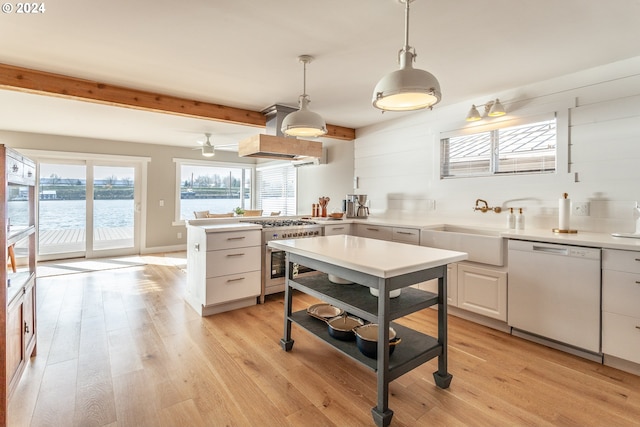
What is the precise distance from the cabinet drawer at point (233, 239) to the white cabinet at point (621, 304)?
2.99 metres

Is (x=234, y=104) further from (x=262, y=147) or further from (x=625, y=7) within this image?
(x=625, y=7)

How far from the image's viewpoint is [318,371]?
6.87 ft

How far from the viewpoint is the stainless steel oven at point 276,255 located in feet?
11.4

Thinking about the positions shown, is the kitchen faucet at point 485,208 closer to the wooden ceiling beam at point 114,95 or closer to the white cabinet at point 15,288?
the wooden ceiling beam at point 114,95

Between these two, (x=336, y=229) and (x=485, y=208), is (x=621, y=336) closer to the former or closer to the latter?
(x=485, y=208)

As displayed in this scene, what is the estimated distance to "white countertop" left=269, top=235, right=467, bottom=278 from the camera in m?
1.56

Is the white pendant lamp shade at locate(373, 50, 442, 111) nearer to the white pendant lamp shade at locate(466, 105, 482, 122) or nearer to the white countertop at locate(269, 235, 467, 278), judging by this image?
the white countertop at locate(269, 235, 467, 278)

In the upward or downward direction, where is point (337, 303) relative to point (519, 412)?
upward

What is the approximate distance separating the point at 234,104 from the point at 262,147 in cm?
78

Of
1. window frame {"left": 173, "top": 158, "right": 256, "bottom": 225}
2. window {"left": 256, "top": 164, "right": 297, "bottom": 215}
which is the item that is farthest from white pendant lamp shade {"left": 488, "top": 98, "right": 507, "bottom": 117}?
window frame {"left": 173, "top": 158, "right": 256, "bottom": 225}

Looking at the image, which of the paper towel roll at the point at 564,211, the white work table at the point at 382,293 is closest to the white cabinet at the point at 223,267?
the white work table at the point at 382,293

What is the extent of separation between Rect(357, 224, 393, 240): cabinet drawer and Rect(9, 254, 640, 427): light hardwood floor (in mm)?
1097

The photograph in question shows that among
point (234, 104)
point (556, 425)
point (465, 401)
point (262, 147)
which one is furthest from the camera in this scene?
point (234, 104)

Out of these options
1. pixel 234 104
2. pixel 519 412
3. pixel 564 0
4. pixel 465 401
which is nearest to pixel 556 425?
pixel 519 412
